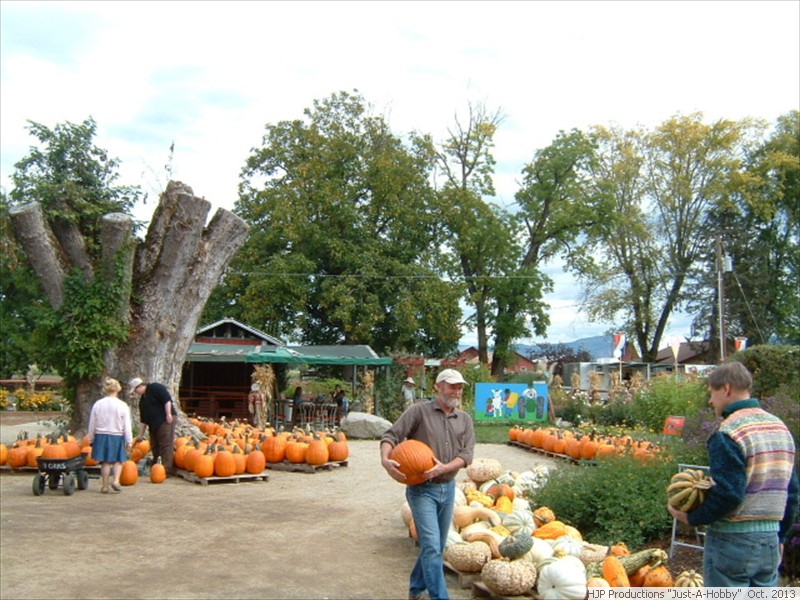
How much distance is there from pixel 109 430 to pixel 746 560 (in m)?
9.28

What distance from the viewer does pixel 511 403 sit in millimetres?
25078

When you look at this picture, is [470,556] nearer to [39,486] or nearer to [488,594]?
[488,594]

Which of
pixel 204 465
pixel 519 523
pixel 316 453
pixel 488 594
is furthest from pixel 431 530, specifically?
pixel 316 453

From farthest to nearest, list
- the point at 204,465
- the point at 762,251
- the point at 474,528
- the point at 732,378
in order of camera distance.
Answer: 1. the point at 762,251
2. the point at 204,465
3. the point at 474,528
4. the point at 732,378

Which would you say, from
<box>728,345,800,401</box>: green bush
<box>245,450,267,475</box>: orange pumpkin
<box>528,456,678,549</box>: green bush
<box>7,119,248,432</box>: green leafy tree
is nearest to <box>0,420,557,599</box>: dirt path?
<box>245,450,267,475</box>: orange pumpkin

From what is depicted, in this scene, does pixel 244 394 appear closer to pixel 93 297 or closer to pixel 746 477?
pixel 93 297

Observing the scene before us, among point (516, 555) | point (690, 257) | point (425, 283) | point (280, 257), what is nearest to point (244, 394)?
point (280, 257)

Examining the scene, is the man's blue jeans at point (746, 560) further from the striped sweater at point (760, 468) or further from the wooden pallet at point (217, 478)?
the wooden pallet at point (217, 478)

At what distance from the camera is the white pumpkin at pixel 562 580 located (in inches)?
233

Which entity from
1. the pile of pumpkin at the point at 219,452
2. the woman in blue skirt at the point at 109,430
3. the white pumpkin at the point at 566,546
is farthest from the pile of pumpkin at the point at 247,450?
the white pumpkin at the point at 566,546

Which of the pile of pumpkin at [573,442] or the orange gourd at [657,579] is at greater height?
the pile of pumpkin at [573,442]

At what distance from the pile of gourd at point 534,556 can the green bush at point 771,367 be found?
6.25m

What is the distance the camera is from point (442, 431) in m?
6.03

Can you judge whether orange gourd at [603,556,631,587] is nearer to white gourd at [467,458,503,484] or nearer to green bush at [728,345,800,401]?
white gourd at [467,458,503,484]
